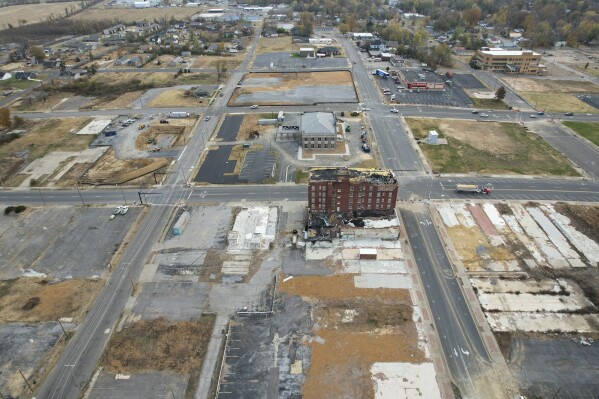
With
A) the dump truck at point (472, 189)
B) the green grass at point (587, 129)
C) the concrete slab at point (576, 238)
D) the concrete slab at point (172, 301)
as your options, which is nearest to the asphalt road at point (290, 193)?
the dump truck at point (472, 189)

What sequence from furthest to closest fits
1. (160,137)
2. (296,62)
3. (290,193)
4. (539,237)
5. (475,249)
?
(296,62) < (160,137) < (290,193) < (539,237) < (475,249)

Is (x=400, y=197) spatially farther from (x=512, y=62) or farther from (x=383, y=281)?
(x=512, y=62)

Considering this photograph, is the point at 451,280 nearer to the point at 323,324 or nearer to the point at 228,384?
the point at 323,324

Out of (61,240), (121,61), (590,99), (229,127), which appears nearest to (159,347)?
(61,240)

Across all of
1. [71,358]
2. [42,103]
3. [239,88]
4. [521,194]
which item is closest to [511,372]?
[521,194]

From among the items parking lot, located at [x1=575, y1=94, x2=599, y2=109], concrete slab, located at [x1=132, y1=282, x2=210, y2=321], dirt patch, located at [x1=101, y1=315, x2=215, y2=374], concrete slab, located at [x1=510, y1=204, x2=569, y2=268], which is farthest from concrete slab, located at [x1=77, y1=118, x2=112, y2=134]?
parking lot, located at [x1=575, y1=94, x2=599, y2=109]

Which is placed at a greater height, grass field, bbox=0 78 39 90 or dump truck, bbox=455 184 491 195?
grass field, bbox=0 78 39 90

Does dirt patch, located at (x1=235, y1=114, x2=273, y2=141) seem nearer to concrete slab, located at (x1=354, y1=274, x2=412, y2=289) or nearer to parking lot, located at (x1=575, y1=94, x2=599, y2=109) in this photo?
concrete slab, located at (x1=354, y1=274, x2=412, y2=289)
